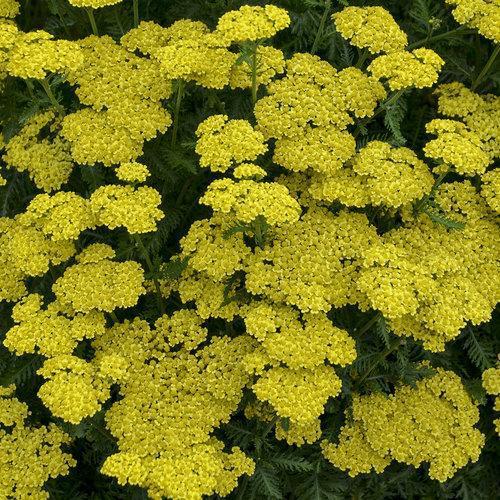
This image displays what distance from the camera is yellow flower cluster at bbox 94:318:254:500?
13.4 feet

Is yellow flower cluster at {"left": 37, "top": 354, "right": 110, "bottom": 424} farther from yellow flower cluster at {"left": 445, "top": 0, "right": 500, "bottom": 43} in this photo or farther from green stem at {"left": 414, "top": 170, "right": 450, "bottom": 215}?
yellow flower cluster at {"left": 445, "top": 0, "right": 500, "bottom": 43}

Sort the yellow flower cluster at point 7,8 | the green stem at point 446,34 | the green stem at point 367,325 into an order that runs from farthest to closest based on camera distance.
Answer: the yellow flower cluster at point 7,8 → the green stem at point 446,34 → the green stem at point 367,325

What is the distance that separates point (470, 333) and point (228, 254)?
6.66 feet

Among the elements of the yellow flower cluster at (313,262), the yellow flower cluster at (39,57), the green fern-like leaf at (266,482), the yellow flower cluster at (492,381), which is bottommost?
the green fern-like leaf at (266,482)

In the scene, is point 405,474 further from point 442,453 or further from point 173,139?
point 173,139

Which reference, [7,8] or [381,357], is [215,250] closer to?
[381,357]

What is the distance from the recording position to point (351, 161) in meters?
5.05

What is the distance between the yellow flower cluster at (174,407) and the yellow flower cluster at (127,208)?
2.41 ft

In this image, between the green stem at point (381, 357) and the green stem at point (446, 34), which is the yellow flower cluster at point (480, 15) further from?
the green stem at point (381, 357)

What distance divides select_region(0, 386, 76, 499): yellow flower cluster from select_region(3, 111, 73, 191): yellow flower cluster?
5.02 ft

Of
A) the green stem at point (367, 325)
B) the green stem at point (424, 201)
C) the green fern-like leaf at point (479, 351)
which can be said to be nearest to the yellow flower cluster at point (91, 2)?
the green stem at point (424, 201)

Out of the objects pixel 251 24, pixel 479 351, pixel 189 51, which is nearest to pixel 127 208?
pixel 189 51

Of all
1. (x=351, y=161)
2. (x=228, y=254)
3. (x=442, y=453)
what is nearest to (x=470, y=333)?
(x=442, y=453)

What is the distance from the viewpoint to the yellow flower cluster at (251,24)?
14.7 ft
